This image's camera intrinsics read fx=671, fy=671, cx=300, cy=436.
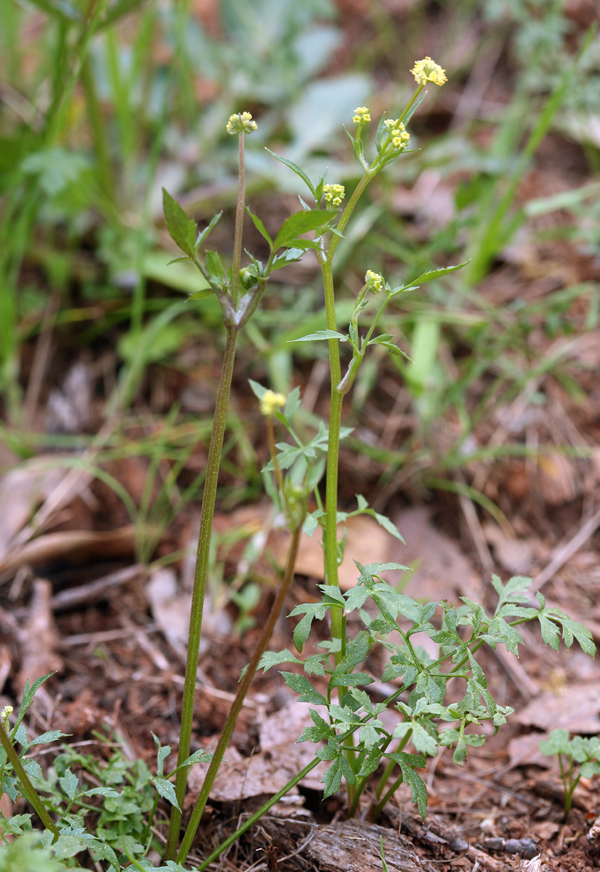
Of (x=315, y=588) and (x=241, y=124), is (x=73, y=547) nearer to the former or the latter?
(x=315, y=588)

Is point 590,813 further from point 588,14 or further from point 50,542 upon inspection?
point 588,14

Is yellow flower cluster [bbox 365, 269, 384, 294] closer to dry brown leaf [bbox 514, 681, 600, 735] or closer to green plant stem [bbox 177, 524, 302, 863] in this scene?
green plant stem [bbox 177, 524, 302, 863]

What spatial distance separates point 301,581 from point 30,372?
142cm

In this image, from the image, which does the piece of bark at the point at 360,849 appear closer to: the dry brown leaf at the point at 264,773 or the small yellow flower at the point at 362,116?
the dry brown leaf at the point at 264,773

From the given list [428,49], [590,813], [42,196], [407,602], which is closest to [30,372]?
[42,196]

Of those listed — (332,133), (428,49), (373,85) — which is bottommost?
(332,133)

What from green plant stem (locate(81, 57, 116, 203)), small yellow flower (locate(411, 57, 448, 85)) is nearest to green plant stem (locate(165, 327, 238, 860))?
small yellow flower (locate(411, 57, 448, 85))

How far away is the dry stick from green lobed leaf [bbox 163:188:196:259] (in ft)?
5.11

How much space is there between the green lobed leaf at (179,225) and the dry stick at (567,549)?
156 cm

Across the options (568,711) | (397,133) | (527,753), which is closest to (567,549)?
(568,711)

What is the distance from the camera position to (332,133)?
310cm

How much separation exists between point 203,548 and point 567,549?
57.8 inches

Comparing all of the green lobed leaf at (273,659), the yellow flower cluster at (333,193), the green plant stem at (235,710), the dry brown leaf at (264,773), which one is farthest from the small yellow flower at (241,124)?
the dry brown leaf at (264,773)

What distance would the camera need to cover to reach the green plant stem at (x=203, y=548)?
41.2 inches
